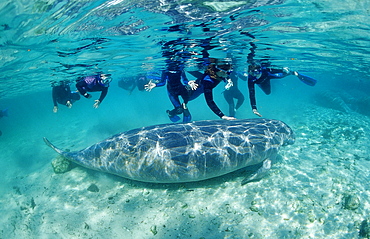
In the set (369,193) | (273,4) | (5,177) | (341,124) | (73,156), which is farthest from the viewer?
(341,124)

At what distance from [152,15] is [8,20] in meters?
5.52

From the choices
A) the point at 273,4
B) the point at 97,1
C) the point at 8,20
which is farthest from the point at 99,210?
the point at 273,4

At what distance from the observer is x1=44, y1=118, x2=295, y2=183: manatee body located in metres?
6.57

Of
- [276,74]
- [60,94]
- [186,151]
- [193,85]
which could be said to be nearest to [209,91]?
[193,85]

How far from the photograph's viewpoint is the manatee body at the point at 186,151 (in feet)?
21.5

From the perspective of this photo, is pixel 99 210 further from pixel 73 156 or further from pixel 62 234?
pixel 73 156

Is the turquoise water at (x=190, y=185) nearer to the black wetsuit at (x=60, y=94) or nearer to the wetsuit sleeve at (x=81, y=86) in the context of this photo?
the wetsuit sleeve at (x=81, y=86)

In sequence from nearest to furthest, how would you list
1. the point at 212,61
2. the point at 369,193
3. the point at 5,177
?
the point at 369,193 → the point at 5,177 → the point at 212,61

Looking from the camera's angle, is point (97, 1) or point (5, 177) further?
point (5, 177)

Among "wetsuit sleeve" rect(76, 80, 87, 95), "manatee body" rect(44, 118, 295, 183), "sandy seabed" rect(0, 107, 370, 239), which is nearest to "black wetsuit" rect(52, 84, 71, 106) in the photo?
"wetsuit sleeve" rect(76, 80, 87, 95)

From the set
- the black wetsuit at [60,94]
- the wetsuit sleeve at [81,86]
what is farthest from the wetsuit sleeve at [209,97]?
the black wetsuit at [60,94]

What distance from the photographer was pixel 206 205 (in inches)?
242

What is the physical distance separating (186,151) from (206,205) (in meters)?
1.85

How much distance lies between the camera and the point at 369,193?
248 inches
